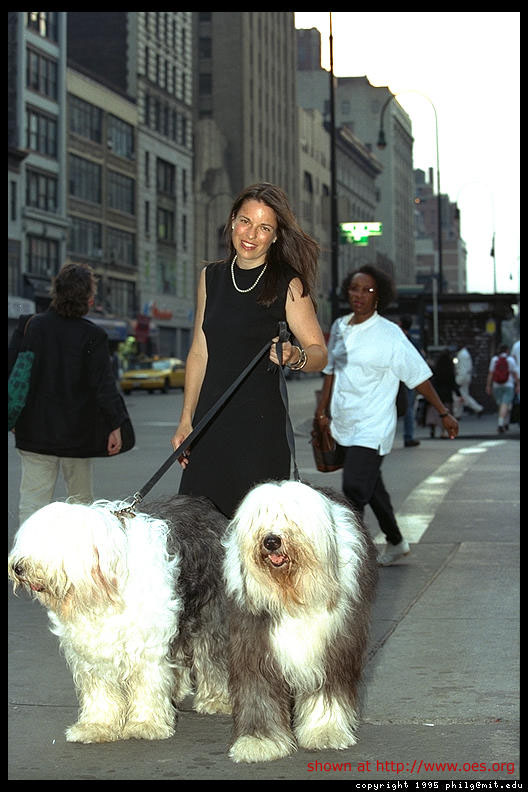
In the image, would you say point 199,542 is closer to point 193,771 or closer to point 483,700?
point 193,771

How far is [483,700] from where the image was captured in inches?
214

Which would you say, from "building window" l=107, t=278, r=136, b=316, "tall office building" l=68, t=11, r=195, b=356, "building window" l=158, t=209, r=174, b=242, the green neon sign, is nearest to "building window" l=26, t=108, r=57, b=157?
"building window" l=107, t=278, r=136, b=316

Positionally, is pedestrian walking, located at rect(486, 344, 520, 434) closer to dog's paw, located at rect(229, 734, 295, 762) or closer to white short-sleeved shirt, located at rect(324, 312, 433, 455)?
white short-sleeved shirt, located at rect(324, 312, 433, 455)

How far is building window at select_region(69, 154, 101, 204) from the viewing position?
69875mm

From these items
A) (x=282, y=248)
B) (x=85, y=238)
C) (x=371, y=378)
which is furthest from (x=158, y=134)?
(x=282, y=248)

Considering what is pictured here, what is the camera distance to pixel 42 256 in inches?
2530

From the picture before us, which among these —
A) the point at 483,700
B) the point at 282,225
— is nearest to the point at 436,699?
the point at 483,700

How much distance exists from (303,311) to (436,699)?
5.71 feet

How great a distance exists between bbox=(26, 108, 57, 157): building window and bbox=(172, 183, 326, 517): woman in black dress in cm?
6086

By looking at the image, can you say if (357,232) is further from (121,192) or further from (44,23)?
(121,192)

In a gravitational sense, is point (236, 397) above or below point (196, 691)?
above

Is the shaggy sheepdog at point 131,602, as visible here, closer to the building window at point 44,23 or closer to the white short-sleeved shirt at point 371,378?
the white short-sleeved shirt at point 371,378

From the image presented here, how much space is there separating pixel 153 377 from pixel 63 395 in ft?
154

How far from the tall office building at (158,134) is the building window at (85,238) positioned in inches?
239
